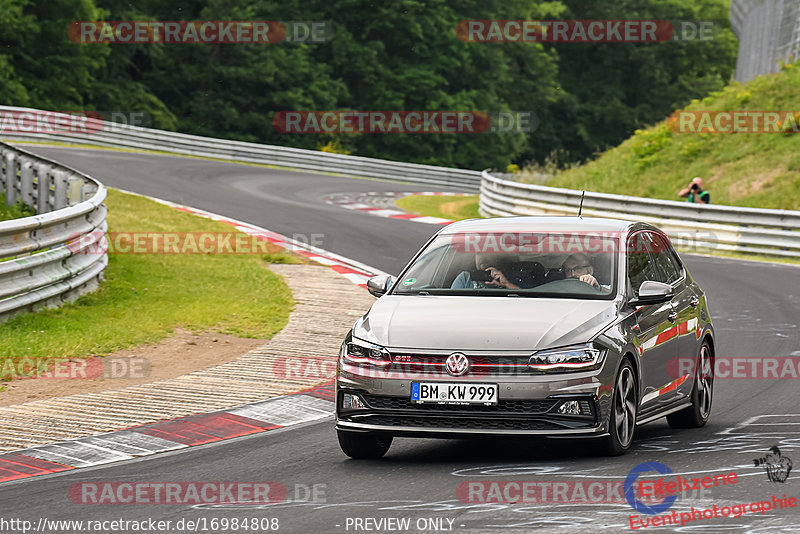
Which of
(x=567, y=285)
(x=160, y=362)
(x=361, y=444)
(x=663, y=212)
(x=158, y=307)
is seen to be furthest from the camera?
(x=663, y=212)

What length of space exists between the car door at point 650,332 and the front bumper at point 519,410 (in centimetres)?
86

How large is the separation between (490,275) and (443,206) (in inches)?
999

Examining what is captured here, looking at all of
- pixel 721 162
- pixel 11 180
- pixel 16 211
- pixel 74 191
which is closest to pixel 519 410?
pixel 74 191

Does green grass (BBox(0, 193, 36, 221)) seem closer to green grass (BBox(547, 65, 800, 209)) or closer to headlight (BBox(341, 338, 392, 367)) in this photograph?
headlight (BBox(341, 338, 392, 367))

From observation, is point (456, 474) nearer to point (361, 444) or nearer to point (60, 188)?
point (361, 444)

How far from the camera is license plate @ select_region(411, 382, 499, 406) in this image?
7.46 meters

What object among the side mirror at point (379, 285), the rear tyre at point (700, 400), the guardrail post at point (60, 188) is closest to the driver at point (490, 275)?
the side mirror at point (379, 285)

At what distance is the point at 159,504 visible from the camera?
6773mm

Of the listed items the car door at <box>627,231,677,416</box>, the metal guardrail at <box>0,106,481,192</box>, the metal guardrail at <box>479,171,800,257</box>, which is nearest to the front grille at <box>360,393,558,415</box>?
the car door at <box>627,231,677,416</box>

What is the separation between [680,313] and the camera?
9305 mm

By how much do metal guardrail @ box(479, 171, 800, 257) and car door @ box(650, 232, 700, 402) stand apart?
1532 centimetres

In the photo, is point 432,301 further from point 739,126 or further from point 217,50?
point 217,50

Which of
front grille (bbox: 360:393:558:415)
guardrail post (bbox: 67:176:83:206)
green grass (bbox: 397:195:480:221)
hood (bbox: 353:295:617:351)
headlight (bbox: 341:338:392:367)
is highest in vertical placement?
hood (bbox: 353:295:617:351)

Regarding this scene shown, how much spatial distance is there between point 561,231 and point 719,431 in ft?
6.08
